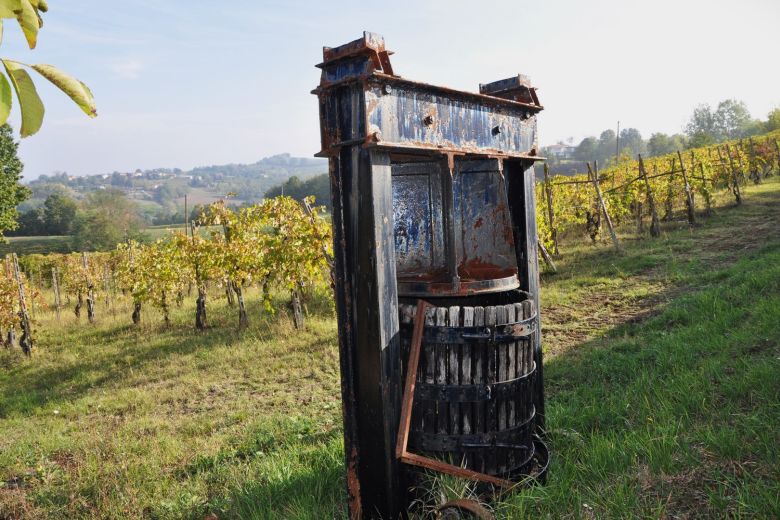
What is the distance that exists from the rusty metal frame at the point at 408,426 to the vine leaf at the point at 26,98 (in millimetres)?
2263

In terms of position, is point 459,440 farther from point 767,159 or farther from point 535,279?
point 767,159

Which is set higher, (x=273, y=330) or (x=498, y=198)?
(x=498, y=198)

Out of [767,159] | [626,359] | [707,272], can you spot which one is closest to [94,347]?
[626,359]

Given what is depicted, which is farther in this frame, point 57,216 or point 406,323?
point 57,216

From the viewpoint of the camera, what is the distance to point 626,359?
5.98 metres

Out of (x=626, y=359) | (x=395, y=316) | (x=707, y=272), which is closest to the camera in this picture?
(x=395, y=316)

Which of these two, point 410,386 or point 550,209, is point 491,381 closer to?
point 410,386

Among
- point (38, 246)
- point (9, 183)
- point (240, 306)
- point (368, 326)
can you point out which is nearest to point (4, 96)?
point (368, 326)

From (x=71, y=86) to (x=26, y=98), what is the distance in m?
0.07

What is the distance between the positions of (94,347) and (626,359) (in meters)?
11.2

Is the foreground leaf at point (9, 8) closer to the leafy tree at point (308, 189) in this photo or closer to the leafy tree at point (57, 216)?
the leafy tree at point (57, 216)

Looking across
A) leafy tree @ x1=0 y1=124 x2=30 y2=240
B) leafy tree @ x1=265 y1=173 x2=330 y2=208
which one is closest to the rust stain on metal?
leafy tree @ x1=0 y1=124 x2=30 y2=240

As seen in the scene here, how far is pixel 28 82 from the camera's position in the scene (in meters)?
0.83

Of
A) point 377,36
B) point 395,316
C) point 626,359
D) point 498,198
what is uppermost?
point 377,36
